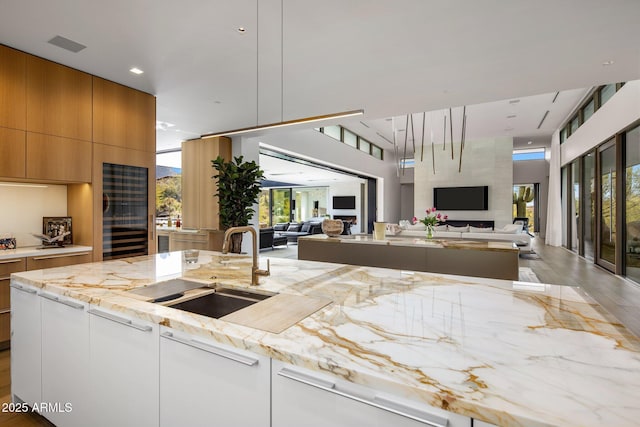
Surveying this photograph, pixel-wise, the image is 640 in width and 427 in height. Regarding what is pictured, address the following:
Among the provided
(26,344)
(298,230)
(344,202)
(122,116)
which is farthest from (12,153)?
(344,202)

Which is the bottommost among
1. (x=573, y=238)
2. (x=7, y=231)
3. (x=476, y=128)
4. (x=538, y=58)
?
(x=573, y=238)

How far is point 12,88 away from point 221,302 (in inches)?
124

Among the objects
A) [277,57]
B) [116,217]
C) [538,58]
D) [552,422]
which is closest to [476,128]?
[538,58]

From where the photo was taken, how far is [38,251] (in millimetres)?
3029

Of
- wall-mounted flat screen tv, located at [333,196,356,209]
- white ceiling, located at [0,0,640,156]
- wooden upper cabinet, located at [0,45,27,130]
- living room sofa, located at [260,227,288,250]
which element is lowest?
living room sofa, located at [260,227,288,250]

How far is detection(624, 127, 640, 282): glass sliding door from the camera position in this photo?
4.56 meters

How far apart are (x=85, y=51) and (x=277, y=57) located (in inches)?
72.4

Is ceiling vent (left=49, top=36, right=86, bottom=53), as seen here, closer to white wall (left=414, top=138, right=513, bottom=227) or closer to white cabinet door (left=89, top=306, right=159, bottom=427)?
Result: white cabinet door (left=89, top=306, right=159, bottom=427)

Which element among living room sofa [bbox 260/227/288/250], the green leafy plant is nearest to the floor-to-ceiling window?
the green leafy plant

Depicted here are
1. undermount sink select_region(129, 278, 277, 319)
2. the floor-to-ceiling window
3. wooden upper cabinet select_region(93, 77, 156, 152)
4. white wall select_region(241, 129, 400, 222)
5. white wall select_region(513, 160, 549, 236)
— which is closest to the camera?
undermount sink select_region(129, 278, 277, 319)

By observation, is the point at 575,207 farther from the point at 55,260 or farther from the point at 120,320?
the point at 55,260

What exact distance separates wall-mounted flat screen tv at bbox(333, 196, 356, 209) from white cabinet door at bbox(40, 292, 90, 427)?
12663 millimetres

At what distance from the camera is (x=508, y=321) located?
3.58 feet

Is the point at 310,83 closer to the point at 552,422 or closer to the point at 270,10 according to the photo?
the point at 270,10
